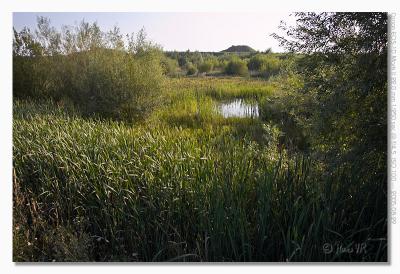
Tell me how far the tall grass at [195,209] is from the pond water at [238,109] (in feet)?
12.5

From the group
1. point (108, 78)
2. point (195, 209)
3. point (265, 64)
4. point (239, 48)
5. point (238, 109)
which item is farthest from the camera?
point (238, 109)

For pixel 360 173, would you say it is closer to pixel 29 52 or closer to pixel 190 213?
pixel 190 213

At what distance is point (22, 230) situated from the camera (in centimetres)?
267

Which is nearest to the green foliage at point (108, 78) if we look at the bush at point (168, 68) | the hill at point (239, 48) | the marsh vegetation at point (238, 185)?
the bush at point (168, 68)

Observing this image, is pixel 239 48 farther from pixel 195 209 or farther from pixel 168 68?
pixel 168 68

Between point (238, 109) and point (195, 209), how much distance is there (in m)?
4.77

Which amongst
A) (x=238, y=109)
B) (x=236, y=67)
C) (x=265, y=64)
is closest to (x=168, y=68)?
(x=238, y=109)

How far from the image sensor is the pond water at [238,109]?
6.89m

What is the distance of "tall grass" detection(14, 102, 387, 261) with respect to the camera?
7.82ft

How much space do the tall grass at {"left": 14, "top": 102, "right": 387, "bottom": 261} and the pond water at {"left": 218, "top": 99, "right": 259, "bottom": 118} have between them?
150 inches

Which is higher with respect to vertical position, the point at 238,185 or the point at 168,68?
the point at 168,68

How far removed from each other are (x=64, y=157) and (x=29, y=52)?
9.36 feet

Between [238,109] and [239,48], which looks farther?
[238,109]

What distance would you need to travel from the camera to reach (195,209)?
2588 millimetres
